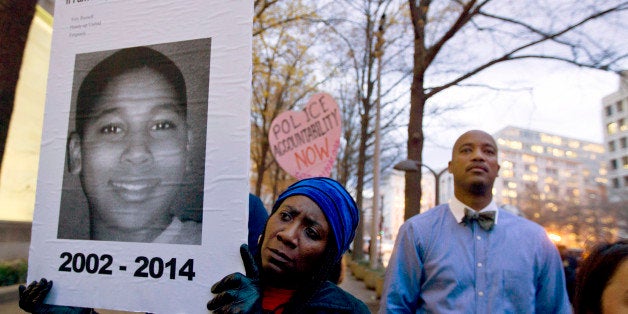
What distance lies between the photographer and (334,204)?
62.1 inches

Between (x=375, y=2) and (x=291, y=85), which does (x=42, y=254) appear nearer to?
(x=375, y=2)

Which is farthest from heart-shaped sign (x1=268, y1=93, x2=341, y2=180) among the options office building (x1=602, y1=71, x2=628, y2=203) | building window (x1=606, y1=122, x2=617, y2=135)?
building window (x1=606, y1=122, x2=617, y2=135)

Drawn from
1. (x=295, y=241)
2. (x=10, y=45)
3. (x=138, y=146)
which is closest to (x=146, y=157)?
(x=138, y=146)

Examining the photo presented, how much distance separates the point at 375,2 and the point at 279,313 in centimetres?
1507

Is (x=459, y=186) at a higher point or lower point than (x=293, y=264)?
higher

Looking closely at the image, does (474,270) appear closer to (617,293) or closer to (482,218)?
(482,218)

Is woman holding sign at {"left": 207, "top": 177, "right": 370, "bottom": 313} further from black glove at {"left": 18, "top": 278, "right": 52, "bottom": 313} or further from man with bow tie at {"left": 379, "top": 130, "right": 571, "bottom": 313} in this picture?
man with bow tie at {"left": 379, "top": 130, "right": 571, "bottom": 313}

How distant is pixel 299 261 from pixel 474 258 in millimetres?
1283

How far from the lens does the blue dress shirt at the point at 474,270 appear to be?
2.32 m

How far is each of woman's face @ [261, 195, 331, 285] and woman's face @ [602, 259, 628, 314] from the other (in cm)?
84

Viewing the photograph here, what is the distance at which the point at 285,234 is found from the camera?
1482mm

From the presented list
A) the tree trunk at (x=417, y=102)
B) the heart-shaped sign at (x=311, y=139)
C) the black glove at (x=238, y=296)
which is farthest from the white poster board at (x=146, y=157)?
the tree trunk at (x=417, y=102)

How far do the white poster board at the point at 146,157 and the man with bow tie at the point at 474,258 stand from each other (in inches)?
43.7

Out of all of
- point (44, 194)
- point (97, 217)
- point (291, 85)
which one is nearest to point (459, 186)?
point (97, 217)
